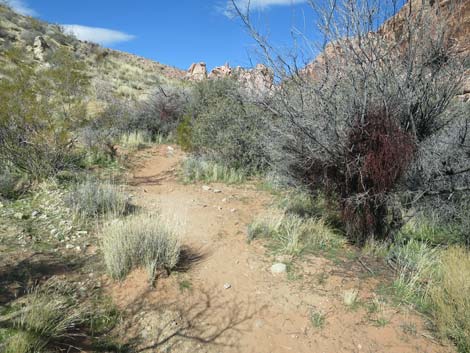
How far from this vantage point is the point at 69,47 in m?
26.4

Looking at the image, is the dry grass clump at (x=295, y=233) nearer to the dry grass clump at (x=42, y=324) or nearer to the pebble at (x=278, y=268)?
the pebble at (x=278, y=268)

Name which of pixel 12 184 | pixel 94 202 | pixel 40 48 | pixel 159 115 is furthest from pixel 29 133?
pixel 40 48

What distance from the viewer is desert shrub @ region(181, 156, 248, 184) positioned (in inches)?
323

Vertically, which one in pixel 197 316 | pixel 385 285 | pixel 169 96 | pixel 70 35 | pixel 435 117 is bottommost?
pixel 197 316

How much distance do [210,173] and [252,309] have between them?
5.10 meters

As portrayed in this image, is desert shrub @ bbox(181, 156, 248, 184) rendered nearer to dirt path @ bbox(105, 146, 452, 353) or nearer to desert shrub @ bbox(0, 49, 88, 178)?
desert shrub @ bbox(0, 49, 88, 178)

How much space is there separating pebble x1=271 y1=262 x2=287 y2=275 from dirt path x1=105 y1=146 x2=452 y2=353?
6cm

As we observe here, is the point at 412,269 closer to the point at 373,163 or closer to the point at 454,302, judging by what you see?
the point at 454,302

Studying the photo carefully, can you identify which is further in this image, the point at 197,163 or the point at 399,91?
the point at 197,163

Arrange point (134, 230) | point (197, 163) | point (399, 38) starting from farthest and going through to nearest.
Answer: point (197, 163), point (399, 38), point (134, 230)

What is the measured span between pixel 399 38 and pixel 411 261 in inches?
113

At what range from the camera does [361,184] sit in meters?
4.35

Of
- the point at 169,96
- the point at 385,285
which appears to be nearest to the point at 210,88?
the point at 169,96

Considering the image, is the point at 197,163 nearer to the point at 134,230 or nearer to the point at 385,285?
the point at 134,230
